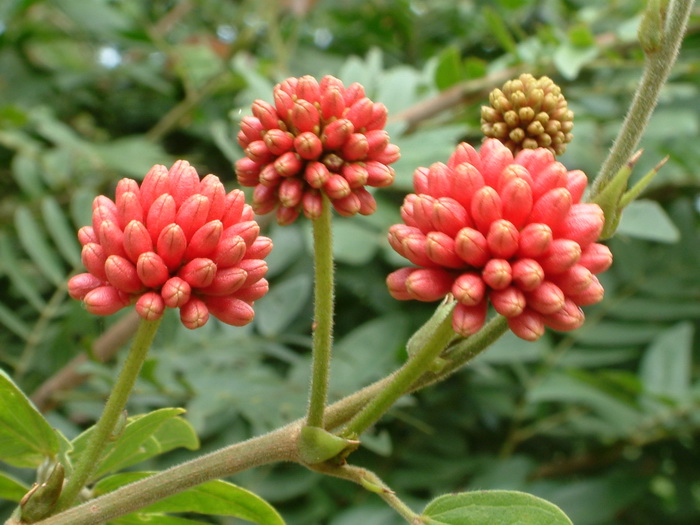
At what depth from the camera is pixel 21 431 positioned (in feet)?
5.17

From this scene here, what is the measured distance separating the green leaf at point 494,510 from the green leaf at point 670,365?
7.43 ft

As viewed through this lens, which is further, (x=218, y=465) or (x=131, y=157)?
(x=131, y=157)

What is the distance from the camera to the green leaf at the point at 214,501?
1.64 meters

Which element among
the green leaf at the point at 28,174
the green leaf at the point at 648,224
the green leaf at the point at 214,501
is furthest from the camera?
the green leaf at the point at 28,174

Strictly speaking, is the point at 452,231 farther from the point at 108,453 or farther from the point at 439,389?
the point at 439,389

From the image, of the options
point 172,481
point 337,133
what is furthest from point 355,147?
point 172,481

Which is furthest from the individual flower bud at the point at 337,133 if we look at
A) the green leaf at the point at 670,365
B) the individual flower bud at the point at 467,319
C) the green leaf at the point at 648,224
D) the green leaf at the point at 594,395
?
the green leaf at the point at 670,365

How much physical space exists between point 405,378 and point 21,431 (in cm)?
79

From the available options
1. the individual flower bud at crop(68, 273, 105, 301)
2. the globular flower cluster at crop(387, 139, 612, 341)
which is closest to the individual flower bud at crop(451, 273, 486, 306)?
the globular flower cluster at crop(387, 139, 612, 341)

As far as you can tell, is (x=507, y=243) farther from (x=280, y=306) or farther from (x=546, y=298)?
(x=280, y=306)

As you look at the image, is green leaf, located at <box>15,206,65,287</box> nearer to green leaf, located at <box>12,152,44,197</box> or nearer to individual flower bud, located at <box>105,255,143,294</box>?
green leaf, located at <box>12,152,44,197</box>

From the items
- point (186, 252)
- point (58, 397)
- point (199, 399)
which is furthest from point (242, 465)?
point (58, 397)

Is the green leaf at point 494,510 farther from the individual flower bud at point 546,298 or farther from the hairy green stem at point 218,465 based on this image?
the individual flower bud at point 546,298

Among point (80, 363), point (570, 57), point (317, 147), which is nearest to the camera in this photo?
point (317, 147)
